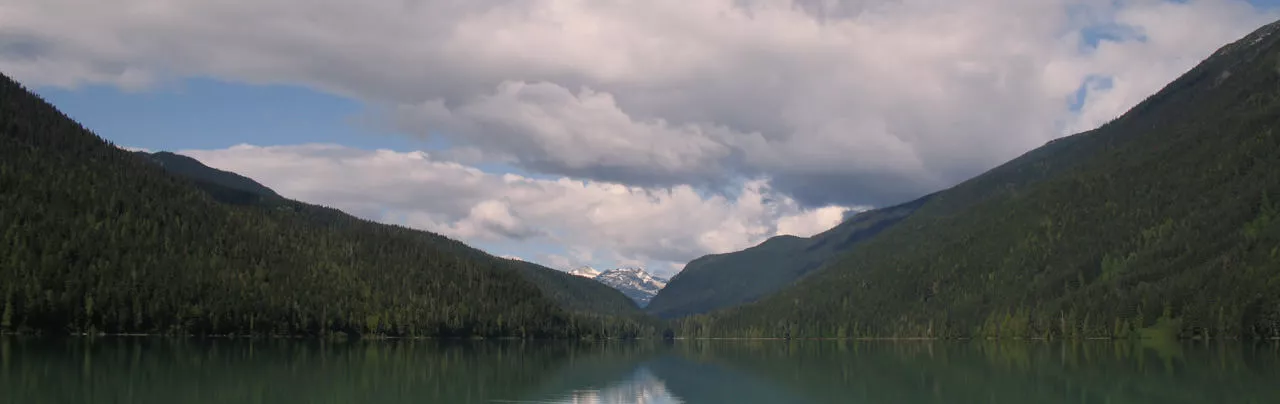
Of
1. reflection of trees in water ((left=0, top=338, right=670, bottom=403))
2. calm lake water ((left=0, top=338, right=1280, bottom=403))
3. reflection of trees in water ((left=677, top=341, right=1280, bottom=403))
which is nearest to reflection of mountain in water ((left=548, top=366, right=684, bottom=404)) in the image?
calm lake water ((left=0, top=338, right=1280, bottom=403))

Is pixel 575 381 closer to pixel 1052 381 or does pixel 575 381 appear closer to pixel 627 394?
pixel 627 394

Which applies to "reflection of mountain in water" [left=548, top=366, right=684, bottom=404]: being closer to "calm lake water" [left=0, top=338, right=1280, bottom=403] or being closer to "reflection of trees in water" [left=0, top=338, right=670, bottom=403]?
"calm lake water" [left=0, top=338, right=1280, bottom=403]

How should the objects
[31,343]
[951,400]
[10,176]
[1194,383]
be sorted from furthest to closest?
[10,176], [31,343], [1194,383], [951,400]

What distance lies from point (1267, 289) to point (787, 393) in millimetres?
156195

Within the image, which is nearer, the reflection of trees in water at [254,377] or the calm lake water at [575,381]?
the reflection of trees in water at [254,377]

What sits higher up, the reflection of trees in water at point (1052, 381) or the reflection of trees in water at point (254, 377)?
the reflection of trees in water at point (254, 377)

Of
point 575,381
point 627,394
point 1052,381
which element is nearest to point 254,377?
point 575,381

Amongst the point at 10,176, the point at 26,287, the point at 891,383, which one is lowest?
the point at 891,383

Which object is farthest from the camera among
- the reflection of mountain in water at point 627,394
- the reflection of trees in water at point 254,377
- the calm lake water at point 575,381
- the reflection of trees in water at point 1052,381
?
the reflection of mountain in water at point 627,394

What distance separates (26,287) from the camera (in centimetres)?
14400

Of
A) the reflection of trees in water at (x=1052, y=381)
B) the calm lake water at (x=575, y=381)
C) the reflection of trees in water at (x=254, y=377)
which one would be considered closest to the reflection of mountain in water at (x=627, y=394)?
the calm lake water at (x=575, y=381)

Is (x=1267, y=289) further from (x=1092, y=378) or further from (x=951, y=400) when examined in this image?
(x=951, y=400)

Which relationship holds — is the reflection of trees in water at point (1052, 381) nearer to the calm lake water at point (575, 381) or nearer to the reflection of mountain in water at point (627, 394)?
the calm lake water at point (575, 381)

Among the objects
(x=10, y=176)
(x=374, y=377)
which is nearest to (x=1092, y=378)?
(x=374, y=377)
